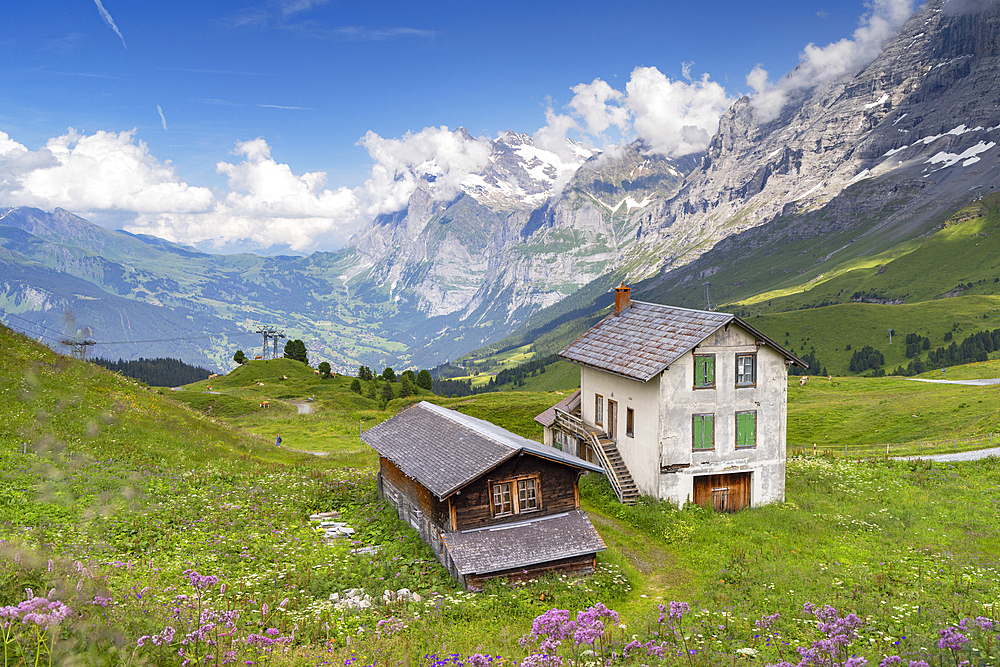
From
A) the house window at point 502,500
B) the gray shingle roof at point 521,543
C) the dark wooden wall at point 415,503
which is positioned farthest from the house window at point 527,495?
the dark wooden wall at point 415,503

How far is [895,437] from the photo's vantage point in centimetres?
6178

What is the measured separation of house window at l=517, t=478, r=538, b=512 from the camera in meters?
25.1

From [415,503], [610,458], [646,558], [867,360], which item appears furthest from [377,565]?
[867,360]

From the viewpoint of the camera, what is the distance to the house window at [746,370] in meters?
34.6

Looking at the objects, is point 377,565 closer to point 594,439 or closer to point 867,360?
point 594,439

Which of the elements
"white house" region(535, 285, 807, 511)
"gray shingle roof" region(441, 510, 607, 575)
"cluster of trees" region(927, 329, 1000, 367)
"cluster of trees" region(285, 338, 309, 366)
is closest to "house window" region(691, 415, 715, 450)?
"white house" region(535, 285, 807, 511)

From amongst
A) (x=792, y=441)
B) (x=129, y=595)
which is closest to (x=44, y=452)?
(x=129, y=595)

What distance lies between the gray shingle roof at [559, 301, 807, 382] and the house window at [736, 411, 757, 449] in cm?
424

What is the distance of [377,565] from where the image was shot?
22.8m

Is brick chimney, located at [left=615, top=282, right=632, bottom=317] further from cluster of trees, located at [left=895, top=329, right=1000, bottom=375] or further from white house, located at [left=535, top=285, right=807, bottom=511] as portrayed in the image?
cluster of trees, located at [left=895, top=329, right=1000, bottom=375]

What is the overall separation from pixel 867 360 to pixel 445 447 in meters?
196

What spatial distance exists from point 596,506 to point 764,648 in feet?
61.1

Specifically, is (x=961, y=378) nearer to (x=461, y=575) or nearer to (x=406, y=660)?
(x=461, y=575)

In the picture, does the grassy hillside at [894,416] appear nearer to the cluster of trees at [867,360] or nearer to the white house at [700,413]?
the white house at [700,413]
